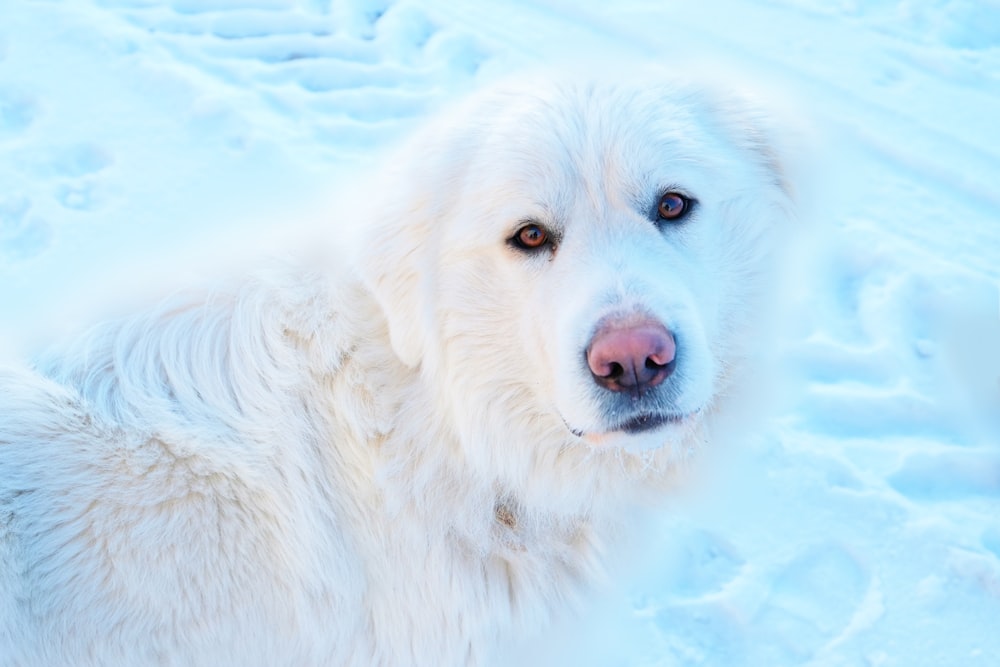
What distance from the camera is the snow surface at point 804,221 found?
9.98 feet

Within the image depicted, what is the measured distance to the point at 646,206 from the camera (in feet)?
7.27

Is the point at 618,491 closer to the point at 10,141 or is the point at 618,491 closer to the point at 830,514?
the point at 830,514

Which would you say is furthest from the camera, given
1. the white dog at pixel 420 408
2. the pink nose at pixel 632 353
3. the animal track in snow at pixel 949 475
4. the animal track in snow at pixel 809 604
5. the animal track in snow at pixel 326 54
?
the animal track in snow at pixel 326 54

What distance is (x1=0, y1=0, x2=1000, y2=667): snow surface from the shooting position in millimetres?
3043

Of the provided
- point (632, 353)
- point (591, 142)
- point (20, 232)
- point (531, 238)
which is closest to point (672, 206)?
point (591, 142)

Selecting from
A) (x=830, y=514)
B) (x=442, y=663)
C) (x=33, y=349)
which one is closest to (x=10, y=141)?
(x=33, y=349)

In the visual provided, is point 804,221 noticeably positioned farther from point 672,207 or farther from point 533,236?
point 533,236

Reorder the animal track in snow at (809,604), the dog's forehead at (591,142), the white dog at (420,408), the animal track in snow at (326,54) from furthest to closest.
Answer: the animal track in snow at (326,54)
the animal track in snow at (809,604)
the dog's forehead at (591,142)
the white dog at (420,408)

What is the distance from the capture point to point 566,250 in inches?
85.5

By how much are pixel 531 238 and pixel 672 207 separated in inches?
14.3

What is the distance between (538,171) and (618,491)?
89 cm

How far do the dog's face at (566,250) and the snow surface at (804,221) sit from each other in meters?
0.36

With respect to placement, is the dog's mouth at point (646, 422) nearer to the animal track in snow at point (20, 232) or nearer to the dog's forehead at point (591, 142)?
the dog's forehead at point (591, 142)

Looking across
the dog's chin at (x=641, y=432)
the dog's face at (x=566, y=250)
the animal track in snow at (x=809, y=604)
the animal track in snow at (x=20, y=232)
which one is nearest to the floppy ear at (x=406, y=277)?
the dog's face at (x=566, y=250)
